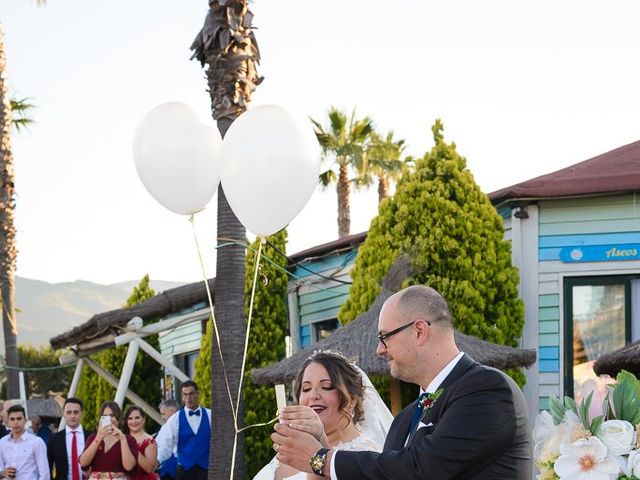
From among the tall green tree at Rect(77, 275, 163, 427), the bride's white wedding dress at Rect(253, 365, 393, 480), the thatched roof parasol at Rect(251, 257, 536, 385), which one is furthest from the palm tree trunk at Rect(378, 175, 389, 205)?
the bride's white wedding dress at Rect(253, 365, 393, 480)

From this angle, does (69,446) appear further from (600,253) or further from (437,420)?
(437,420)

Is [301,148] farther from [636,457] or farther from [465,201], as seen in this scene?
[465,201]

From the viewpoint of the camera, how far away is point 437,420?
423 cm

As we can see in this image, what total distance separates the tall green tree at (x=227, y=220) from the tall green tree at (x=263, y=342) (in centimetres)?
490

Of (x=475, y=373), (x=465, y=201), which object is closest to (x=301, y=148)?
(x=475, y=373)

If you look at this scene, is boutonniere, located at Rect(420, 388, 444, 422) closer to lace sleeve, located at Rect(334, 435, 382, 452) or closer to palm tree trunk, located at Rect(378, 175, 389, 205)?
lace sleeve, located at Rect(334, 435, 382, 452)

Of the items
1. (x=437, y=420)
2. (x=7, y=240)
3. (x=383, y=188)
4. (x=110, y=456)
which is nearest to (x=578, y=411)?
(x=437, y=420)

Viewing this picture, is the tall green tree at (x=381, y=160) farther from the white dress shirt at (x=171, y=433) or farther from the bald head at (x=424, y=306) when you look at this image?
the bald head at (x=424, y=306)

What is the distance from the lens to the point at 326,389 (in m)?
5.80

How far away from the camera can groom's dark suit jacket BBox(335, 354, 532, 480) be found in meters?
4.02

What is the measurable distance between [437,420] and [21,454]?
9754 mm

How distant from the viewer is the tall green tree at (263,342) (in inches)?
701

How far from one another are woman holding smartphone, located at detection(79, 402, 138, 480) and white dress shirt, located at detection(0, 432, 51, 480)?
4.29 feet

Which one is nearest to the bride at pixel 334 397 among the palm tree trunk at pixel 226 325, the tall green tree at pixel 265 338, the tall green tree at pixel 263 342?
the palm tree trunk at pixel 226 325
